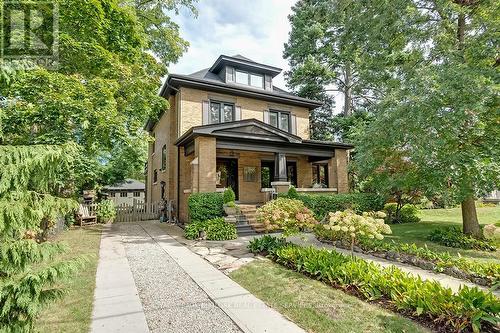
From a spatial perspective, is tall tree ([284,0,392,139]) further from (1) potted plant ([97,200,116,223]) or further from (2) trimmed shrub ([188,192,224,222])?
(1) potted plant ([97,200,116,223])

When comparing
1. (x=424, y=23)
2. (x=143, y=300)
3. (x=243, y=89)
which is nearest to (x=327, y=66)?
(x=243, y=89)

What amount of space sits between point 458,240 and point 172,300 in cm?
883

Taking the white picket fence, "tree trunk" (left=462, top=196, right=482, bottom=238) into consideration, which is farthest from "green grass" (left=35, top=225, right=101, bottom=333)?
the white picket fence

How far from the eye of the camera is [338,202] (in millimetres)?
14188

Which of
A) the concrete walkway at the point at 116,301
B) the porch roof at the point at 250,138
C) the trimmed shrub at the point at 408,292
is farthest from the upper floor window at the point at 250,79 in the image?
the trimmed shrub at the point at 408,292

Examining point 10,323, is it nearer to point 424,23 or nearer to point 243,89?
point 424,23

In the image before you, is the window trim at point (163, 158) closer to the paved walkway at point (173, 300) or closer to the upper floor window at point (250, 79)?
the upper floor window at point (250, 79)

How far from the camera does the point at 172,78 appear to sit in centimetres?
1411

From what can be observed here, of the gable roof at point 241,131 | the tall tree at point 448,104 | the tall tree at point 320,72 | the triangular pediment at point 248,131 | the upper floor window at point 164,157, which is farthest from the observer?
the tall tree at point 320,72

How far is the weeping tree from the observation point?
2387mm

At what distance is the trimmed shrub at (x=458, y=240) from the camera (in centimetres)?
809

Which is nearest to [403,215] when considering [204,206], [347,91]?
[204,206]

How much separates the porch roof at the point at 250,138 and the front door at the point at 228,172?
2335 mm

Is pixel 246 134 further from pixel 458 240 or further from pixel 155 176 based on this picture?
pixel 155 176
